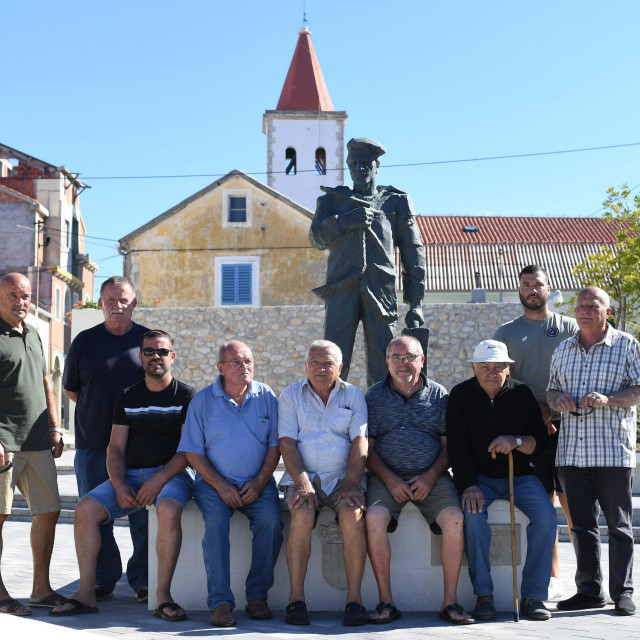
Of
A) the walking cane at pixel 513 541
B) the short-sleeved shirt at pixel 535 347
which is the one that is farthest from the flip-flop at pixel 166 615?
the short-sleeved shirt at pixel 535 347

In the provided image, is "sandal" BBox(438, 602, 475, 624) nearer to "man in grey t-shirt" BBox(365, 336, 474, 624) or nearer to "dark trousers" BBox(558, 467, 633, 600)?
"man in grey t-shirt" BBox(365, 336, 474, 624)

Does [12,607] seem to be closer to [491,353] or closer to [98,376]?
[98,376]

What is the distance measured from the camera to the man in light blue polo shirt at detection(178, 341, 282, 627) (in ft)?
16.8

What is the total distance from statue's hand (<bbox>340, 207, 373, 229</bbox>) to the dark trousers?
85.3 inches

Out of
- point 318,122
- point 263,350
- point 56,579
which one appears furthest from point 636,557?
point 318,122

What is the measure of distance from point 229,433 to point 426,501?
1.13 metres

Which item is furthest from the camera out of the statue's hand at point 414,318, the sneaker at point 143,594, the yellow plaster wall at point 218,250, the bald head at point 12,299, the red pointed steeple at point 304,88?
the red pointed steeple at point 304,88

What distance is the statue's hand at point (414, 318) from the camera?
268 inches

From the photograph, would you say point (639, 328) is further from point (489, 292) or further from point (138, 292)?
point (138, 292)

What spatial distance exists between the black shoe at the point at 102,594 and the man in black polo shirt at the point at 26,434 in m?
0.35

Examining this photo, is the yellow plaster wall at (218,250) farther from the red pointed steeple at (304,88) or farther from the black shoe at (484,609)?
the black shoe at (484,609)

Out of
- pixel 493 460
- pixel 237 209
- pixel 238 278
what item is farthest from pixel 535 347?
pixel 237 209

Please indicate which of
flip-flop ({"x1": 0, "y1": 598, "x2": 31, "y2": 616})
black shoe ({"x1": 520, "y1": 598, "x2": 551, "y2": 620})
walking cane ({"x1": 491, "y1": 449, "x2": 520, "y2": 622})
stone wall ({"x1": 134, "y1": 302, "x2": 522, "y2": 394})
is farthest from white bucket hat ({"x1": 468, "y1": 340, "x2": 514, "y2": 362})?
stone wall ({"x1": 134, "y1": 302, "x2": 522, "y2": 394})

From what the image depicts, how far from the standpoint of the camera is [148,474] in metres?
5.46
